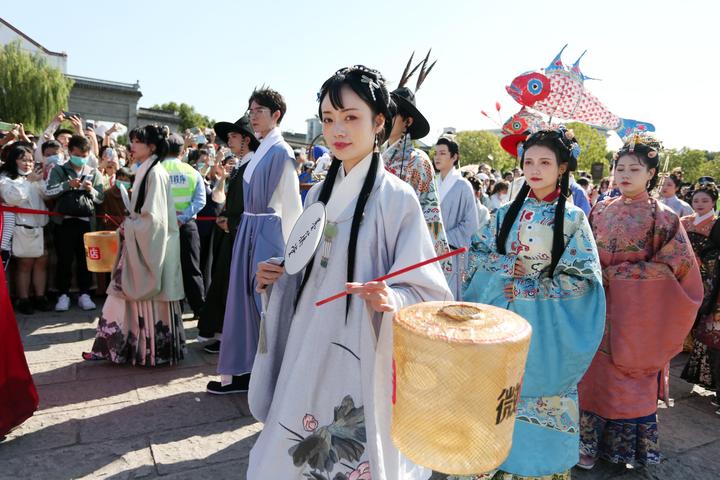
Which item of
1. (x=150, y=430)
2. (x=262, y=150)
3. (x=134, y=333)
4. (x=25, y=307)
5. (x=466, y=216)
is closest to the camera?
(x=150, y=430)

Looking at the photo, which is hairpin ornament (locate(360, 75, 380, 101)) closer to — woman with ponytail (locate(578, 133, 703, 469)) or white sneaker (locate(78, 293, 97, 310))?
woman with ponytail (locate(578, 133, 703, 469))

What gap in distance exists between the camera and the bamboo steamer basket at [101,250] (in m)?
4.00

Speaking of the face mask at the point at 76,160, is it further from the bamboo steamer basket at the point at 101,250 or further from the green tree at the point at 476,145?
the green tree at the point at 476,145

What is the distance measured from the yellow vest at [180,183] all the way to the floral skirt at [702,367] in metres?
4.88

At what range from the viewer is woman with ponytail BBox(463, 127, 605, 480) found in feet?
7.13

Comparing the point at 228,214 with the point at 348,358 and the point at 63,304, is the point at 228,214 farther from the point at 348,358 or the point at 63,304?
the point at 63,304

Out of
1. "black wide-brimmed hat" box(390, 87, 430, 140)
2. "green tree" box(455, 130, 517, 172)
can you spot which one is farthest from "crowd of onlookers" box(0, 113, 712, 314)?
"green tree" box(455, 130, 517, 172)

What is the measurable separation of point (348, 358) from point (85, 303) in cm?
515

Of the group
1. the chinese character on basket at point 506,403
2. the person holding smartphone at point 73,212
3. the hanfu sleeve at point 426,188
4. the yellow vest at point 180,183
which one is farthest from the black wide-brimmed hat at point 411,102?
the person holding smartphone at point 73,212

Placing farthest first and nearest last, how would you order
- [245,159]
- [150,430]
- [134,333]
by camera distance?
[134,333] < [245,159] < [150,430]

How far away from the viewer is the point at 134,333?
3961 mm

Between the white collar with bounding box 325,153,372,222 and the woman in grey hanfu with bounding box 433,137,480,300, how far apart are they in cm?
242

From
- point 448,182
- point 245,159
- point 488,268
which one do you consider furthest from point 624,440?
point 245,159

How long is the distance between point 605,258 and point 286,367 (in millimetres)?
2034
